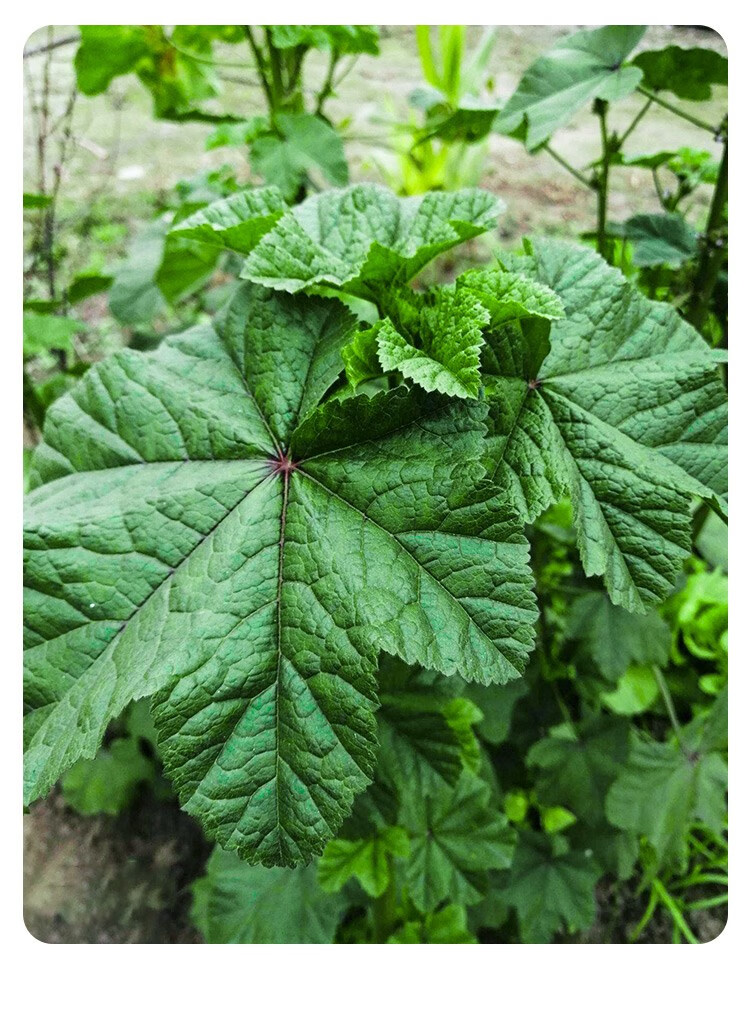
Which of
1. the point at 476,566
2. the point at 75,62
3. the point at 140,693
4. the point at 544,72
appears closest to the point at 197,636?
the point at 140,693

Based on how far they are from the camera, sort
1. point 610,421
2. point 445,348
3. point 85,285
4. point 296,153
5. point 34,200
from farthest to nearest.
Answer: point 85,285
point 296,153
point 34,200
point 610,421
point 445,348

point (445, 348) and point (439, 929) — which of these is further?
point (439, 929)

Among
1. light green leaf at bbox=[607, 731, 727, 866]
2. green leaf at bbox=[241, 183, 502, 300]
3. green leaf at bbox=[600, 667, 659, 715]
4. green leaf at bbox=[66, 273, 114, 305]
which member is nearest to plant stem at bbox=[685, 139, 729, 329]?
green leaf at bbox=[241, 183, 502, 300]

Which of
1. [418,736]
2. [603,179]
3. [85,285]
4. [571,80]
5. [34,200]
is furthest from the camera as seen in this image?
[85,285]

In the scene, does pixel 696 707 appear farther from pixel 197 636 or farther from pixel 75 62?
pixel 75 62

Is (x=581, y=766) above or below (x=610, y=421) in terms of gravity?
below

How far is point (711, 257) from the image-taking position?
139 centimetres

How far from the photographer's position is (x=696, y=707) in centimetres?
206

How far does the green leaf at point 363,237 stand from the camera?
0.87 metres

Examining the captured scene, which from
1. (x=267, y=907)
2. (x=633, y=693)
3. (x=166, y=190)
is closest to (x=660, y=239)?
(x=633, y=693)

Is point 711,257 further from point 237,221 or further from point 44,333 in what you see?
point 44,333

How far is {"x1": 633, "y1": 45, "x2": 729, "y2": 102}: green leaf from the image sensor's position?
136 cm

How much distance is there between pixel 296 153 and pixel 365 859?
1388mm

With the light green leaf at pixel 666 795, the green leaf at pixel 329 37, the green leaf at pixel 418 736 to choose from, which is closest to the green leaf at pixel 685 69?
the green leaf at pixel 329 37
